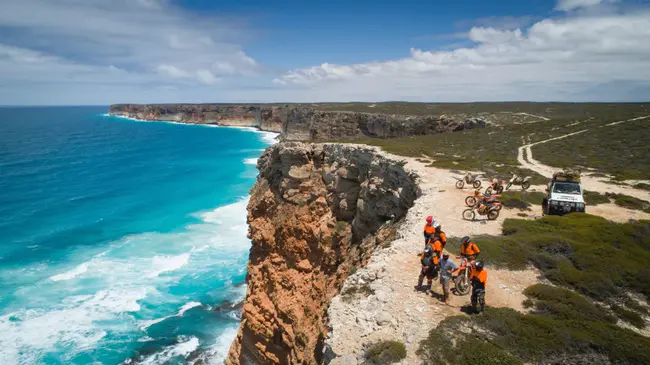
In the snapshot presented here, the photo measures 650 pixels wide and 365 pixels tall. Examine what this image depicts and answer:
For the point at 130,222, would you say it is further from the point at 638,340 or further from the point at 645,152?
the point at 645,152

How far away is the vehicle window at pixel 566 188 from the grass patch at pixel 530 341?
1074 cm

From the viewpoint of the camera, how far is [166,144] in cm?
13438

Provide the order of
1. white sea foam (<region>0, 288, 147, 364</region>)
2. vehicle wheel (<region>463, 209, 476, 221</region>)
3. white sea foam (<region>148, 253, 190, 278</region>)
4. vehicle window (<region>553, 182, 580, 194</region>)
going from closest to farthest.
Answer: vehicle wheel (<region>463, 209, 476, 221</region>)
vehicle window (<region>553, 182, 580, 194</region>)
white sea foam (<region>0, 288, 147, 364</region>)
white sea foam (<region>148, 253, 190, 278</region>)

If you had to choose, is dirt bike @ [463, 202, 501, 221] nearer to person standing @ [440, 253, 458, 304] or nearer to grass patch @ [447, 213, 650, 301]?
grass patch @ [447, 213, 650, 301]

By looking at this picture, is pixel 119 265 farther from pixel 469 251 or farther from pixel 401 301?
pixel 469 251

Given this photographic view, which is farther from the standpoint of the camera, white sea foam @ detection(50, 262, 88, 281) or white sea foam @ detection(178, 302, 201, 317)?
white sea foam @ detection(50, 262, 88, 281)

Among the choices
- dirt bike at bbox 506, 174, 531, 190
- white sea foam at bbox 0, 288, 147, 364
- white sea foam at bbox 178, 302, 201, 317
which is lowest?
white sea foam at bbox 178, 302, 201, 317

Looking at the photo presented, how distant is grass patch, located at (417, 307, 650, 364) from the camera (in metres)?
8.23

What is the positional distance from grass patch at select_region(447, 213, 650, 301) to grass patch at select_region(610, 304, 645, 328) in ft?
1.82

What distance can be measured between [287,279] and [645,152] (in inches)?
1549

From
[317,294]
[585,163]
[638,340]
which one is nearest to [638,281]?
[638,340]

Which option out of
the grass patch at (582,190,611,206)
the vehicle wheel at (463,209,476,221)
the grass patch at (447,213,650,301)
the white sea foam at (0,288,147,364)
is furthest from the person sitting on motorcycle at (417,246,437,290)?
the white sea foam at (0,288,147,364)

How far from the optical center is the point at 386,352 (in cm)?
881

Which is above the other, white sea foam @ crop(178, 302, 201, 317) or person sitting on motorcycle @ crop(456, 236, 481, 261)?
person sitting on motorcycle @ crop(456, 236, 481, 261)
